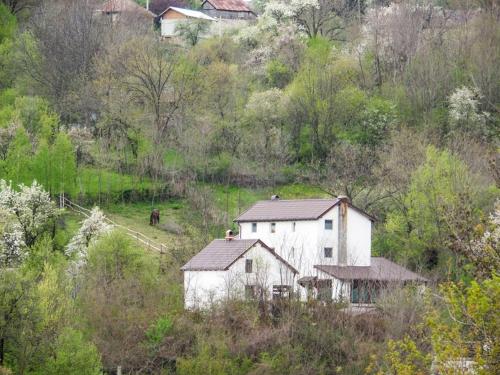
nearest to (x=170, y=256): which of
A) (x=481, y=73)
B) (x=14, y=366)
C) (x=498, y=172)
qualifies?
(x=14, y=366)

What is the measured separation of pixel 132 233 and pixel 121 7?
143 ft

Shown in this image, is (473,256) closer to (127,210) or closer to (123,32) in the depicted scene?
(127,210)

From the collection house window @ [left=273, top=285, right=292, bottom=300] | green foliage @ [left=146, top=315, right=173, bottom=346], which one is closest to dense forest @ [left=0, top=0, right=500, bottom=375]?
green foliage @ [left=146, top=315, right=173, bottom=346]

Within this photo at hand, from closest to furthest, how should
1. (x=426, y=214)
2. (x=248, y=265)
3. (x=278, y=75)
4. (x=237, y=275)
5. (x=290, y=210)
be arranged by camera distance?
(x=237, y=275), (x=248, y=265), (x=290, y=210), (x=426, y=214), (x=278, y=75)

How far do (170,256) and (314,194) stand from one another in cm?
1427

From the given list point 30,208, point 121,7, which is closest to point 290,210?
point 30,208

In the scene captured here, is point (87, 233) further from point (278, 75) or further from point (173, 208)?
point (278, 75)

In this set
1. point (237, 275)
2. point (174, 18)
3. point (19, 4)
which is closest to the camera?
point (237, 275)

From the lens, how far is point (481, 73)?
2997 inches

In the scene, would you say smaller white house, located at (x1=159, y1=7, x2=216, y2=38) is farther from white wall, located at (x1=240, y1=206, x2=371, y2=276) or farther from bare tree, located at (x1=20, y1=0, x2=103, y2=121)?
white wall, located at (x1=240, y1=206, x2=371, y2=276)

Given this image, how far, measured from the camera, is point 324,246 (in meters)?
54.3

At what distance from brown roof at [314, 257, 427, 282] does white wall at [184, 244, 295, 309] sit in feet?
6.15

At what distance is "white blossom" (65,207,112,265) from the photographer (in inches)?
2203

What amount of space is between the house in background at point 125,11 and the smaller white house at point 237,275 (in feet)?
150
